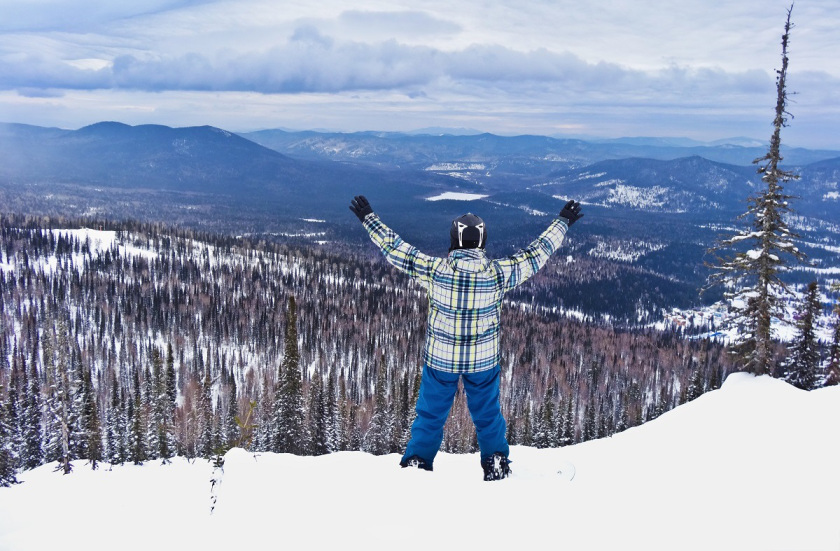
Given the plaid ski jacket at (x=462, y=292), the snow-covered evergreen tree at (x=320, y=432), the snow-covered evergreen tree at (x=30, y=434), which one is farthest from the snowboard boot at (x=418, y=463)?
the snow-covered evergreen tree at (x=30, y=434)

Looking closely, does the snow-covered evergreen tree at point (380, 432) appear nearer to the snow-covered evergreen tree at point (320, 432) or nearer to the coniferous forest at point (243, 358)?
the coniferous forest at point (243, 358)

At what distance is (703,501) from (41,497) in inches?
738

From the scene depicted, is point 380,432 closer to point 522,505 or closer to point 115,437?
point 115,437

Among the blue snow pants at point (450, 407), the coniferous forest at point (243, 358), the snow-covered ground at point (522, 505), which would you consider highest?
the blue snow pants at point (450, 407)

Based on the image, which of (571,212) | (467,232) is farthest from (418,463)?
(571,212)

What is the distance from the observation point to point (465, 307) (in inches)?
267

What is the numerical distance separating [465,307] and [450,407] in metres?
1.62

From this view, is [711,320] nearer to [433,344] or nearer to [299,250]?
[299,250]

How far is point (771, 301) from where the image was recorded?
65.3 feet

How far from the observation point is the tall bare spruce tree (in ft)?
63.7

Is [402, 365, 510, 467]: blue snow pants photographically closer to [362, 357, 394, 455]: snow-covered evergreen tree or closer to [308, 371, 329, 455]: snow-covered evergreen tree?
[308, 371, 329, 455]: snow-covered evergreen tree

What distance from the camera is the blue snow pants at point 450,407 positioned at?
23.2ft

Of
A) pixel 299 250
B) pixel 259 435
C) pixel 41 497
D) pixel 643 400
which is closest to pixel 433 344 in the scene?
pixel 41 497

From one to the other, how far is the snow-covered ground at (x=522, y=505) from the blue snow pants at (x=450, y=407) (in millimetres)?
449
